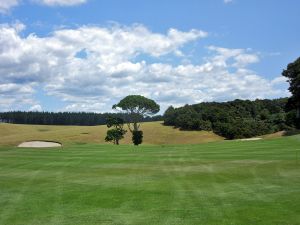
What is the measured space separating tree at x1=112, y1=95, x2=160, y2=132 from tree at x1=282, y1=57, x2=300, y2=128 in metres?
44.8

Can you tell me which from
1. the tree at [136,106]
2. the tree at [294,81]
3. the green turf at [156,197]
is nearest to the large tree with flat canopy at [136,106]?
the tree at [136,106]

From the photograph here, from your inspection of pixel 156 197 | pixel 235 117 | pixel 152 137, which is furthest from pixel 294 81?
pixel 156 197

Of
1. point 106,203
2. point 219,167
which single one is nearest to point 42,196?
point 106,203

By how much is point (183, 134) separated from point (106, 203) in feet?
377

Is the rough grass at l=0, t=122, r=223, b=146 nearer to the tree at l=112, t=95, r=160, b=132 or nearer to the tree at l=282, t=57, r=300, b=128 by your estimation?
the tree at l=112, t=95, r=160, b=132

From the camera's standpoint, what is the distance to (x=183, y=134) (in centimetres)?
12888

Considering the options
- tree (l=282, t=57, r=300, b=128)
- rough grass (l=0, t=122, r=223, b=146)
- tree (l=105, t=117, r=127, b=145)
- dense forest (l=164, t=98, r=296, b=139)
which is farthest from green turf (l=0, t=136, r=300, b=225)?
rough grass (l=0, t=122, r=223, b=146)

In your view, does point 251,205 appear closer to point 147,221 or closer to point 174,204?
point 174,204

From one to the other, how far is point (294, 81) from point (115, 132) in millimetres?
46539

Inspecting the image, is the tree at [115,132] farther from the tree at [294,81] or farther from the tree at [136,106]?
the tree at [294,81]

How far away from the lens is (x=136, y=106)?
385 feet

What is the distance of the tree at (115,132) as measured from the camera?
10881cm

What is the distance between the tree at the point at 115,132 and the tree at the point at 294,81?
4372 cm

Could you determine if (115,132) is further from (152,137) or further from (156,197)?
(156,197)
